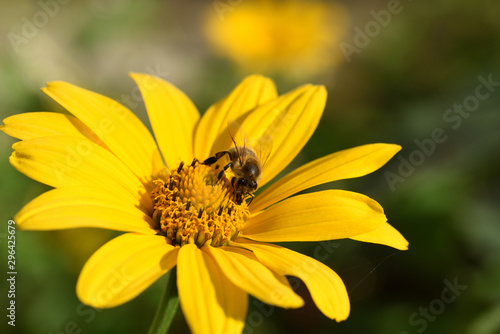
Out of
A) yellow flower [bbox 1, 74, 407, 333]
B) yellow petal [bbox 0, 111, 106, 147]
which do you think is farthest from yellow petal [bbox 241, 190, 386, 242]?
yellow petal [bbox 0, 111, 106, 147]

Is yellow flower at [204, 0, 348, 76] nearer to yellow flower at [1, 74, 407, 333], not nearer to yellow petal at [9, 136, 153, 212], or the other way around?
yellow flower at [1, 74, 407, 333]

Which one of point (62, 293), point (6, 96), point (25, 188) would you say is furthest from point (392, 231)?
point (6, 96)

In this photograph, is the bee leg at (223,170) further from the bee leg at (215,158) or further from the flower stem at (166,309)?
the flower stem at (166,309)

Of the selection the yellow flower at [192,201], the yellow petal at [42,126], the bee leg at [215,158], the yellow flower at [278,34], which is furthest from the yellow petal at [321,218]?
the yellow flower at [278,34]

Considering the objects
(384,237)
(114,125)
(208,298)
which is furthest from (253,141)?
(208,298)

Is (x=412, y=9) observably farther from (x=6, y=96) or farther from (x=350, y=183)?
(x=6, y=96)
